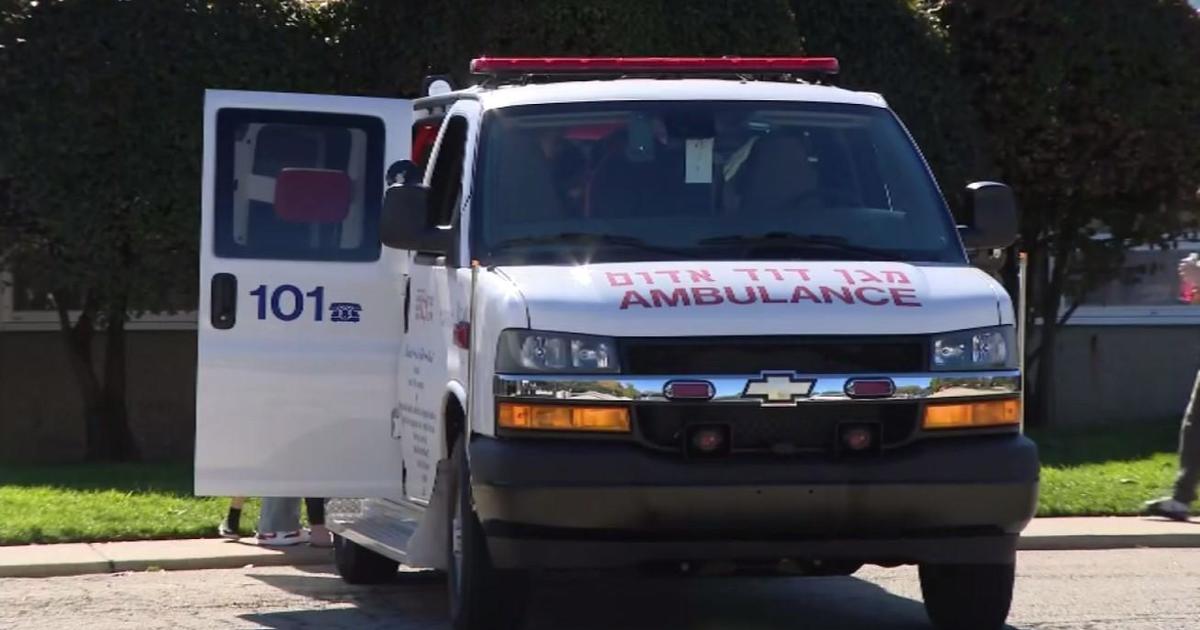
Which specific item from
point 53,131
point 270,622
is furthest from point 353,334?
point 53,131

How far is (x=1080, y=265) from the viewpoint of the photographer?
1661cm

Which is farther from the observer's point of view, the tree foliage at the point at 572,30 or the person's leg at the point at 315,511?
the tree foliage at the point at 572,30

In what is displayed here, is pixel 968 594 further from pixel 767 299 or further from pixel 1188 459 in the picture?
pixel 1188 459

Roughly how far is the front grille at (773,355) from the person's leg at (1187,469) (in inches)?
193

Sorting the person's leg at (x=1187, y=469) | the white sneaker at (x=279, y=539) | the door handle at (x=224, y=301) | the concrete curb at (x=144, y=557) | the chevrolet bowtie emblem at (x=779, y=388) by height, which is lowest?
the concrete curb at (x=144, y=557)

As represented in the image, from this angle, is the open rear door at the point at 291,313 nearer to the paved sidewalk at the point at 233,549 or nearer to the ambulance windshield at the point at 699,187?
the ambulance windshield at the point at 699,187

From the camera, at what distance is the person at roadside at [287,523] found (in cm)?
1035

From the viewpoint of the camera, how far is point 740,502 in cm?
656

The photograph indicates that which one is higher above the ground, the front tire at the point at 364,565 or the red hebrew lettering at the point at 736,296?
the red hebrew lettering at the point at 736,296

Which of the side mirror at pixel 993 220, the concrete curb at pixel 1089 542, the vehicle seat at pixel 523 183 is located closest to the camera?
the vehicle seat at pixel 523 183

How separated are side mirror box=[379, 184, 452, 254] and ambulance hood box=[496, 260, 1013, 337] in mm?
596

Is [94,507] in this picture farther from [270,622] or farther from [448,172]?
[448,172]

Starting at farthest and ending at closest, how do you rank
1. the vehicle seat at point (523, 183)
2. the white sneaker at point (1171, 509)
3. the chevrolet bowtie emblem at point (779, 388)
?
1. the white sneaker at point (1171, 509)
2. the vehicle seat at point (523, 183)
3. the chevrolet bowtie emblem at point (779, 388)

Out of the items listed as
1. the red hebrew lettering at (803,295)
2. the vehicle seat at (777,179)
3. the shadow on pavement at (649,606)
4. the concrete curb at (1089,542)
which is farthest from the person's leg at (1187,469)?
the red hebrew lettering at (803,295)
